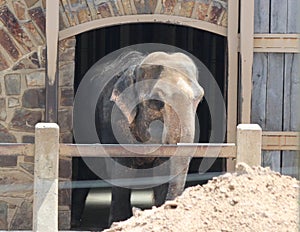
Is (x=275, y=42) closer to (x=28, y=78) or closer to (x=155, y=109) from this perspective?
(x=155, y=109)

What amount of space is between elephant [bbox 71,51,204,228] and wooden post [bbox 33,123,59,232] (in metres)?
1.34

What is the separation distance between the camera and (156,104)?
6422 mm

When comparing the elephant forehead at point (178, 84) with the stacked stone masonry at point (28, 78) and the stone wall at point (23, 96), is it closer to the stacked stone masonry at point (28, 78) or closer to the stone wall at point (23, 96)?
the stacked stone masonry at point (28, 78)

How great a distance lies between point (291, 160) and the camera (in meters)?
7.29

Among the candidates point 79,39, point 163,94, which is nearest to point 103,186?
point 79,39

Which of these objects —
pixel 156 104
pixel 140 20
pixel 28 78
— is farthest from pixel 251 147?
pixel 28 78

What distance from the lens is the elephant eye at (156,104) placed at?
6.34 m

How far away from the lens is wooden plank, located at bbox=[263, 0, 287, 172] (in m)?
7.26

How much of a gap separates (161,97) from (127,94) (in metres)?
0.51

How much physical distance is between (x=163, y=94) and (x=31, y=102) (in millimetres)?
1773

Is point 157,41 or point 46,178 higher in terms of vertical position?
point 157,41

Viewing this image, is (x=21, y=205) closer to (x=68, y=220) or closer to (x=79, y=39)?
(x=68, y=220)

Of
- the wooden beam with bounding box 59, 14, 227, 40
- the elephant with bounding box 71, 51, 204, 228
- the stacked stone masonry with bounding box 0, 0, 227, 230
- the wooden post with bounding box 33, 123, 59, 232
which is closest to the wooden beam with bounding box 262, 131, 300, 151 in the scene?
the elephant with bounding box 71, 51, 204, 228

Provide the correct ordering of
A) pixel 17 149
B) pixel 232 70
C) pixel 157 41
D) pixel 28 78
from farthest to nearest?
1. pixel 157 41
2. pixel 28 78
3. pixel 232 70
4. pixel 17 149
